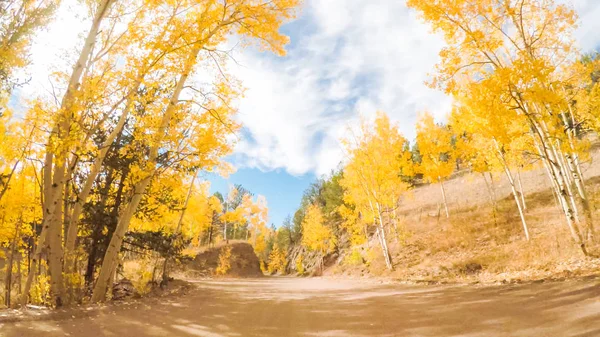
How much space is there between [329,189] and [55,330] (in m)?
40.0

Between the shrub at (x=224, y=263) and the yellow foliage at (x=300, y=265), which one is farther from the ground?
the shrub at (x=224, y=263)

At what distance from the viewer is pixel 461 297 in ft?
21.5

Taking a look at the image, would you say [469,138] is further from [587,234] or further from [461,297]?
[461,297]

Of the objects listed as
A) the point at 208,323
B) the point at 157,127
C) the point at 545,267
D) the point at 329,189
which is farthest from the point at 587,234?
the point at 329,189

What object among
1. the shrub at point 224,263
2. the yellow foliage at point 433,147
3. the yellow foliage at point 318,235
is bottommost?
the shrub at point 224,263

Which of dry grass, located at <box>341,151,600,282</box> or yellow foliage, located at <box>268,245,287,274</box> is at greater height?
dry grass, located at <box>341,151,600,282</box>

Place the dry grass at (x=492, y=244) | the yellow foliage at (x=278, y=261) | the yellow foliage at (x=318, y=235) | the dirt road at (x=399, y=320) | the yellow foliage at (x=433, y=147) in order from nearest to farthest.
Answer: the dirt road at (x=399, y=320), the dry grass at (x=492, y=244), the yellow foliage at (x=433, y=147), the yellow foliage at (x=318, y=235), the yellow foliage at (x=278, y=261)

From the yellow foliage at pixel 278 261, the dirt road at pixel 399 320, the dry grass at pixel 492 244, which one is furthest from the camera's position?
the yellow foliage at pixel 278 261

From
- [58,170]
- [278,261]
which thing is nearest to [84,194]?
[58,170]

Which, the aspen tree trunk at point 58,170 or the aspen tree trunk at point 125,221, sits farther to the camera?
the aspen tree trunk at point 125,221

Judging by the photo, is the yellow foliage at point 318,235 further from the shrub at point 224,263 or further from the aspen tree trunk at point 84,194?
the aspen tree trunk at point 84,194

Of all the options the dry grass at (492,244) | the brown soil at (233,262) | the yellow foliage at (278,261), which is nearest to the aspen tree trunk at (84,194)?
the dry grass at (492,244)

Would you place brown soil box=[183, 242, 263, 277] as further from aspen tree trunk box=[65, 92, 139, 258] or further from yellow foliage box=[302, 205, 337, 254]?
aspen tree trunk box=[65, 92, 139, 258]

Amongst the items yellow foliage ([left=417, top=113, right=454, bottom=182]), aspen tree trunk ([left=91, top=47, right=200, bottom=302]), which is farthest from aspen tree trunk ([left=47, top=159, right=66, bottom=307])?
yellow foliage ([left=417, top=113, right=454, bottom=182])
